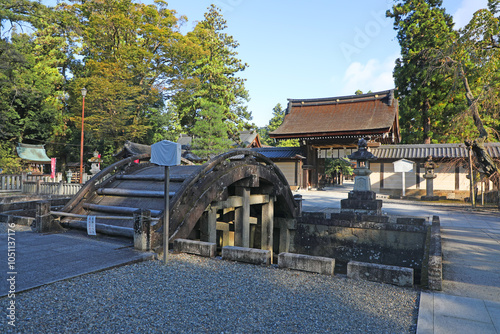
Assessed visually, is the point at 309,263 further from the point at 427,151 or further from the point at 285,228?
the point at 427,151

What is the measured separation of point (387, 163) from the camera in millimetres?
23047

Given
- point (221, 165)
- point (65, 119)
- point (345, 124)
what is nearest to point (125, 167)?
point (221, 165)

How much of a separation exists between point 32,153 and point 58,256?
31.0 metres

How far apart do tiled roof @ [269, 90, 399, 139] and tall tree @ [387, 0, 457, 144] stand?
3.05 m

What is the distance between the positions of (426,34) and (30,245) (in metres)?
29.1

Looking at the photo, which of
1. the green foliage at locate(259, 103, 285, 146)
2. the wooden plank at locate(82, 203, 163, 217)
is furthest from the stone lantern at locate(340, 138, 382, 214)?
the green foliage at locate(259, 103, 285, 146)

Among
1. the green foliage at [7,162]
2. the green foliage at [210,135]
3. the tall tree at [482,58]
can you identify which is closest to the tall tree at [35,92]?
the green foliage at [7,162]

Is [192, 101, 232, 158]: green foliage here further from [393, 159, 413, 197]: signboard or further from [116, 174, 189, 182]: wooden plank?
[116, 174, 189, 182]: wooden plank

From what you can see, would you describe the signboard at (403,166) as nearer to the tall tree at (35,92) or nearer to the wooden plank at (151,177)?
the wooden plank at (151,177)

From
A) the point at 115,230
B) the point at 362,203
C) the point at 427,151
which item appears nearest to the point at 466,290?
the point at 115,230

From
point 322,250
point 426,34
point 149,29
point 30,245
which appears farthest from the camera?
point 149,29

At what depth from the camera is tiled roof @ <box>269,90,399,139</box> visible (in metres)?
22.8

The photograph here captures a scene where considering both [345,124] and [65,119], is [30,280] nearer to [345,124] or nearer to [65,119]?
[345,124]

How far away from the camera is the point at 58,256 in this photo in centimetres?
490
